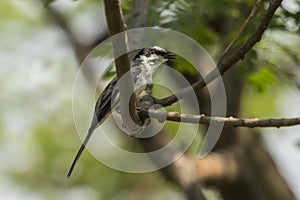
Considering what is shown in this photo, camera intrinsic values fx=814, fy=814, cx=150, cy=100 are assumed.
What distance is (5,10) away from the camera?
952 centimetres

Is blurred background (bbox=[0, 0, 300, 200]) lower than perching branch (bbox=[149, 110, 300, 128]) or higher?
lower

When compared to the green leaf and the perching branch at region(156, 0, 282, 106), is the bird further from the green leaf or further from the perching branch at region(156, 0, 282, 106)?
the green leaf

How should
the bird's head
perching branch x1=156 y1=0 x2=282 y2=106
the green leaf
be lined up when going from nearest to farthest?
perching branch x1=156 y1=0 x2=282 y2=106
the bird's head
the green leaf

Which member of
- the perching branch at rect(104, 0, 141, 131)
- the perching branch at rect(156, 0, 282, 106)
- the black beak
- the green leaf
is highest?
the perching branch at rect(104, 0, 141, 131)

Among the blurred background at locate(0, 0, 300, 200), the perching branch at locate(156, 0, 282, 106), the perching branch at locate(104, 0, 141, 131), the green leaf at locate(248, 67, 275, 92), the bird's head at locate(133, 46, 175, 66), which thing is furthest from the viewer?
the blurred background at locate(0, 0, 300, 200)

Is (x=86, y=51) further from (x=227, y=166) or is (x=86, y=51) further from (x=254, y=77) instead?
(x=254, y=77)

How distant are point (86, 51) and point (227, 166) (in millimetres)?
1701

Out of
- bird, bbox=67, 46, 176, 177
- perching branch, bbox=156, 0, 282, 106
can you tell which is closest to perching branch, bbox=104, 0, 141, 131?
bird, bbox=67, 46, 176, 177

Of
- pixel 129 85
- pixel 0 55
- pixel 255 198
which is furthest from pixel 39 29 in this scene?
pixel 129 85

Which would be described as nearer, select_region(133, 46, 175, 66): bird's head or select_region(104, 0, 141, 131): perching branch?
select_region(104, 0, 141, 131): perching branch

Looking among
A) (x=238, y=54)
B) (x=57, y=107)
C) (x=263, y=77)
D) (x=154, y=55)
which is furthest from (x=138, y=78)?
(x=57, y=107)

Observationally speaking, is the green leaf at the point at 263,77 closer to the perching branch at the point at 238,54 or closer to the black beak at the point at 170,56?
the black beak at the point at 170,56

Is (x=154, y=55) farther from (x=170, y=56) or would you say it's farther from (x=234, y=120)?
(x=234, y=120)

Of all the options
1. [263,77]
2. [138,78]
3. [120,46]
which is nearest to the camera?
[120,46]
